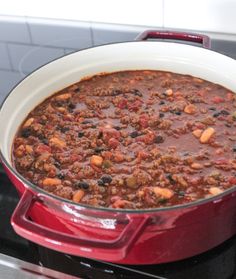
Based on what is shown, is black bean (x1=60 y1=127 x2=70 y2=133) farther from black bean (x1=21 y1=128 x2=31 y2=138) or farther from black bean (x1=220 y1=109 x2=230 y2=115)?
black bean (x1=220 y1=109 x2=230 y2=115)

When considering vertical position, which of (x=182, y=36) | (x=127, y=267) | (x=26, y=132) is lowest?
(x=127, y=267)

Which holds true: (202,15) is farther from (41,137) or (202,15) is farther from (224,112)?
(41,137)

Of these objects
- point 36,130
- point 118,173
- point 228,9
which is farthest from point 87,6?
point 118,173

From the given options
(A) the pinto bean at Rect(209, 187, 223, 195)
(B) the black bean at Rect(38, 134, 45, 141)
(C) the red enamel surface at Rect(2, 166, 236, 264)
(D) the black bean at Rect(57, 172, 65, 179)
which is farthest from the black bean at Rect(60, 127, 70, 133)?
(A) the pinto bean at Rect(209, 187, 223, 195)

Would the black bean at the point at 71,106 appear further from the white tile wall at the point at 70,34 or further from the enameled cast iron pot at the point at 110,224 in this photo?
the white tile wall at the point at 70,34

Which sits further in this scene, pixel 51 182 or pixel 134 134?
pixel 134 134

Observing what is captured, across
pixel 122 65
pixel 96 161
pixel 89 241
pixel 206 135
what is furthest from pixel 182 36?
pixel 89 241
